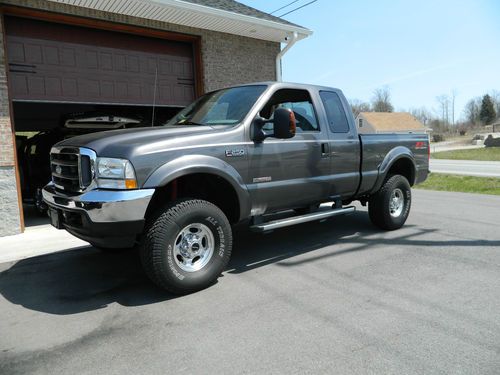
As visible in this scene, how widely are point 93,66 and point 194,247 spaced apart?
6247mm

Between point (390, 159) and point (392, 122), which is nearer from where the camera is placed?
point (390, 159)

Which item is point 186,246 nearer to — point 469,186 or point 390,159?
point 390,159

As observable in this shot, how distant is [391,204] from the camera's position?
6379mm

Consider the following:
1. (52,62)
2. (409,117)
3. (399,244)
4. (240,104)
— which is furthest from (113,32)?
(409,117)

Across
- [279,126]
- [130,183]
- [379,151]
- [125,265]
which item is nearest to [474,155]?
[379,151]

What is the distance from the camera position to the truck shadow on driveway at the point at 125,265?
4055 mm

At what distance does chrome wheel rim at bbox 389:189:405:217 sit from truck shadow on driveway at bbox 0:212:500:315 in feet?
1.14

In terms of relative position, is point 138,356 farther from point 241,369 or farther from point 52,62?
point 52,62

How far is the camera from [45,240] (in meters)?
6.77

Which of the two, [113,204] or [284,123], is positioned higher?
[284,123]

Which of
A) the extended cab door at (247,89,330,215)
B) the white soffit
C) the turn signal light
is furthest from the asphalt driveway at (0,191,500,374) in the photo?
the white soffit

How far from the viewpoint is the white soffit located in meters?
7.99

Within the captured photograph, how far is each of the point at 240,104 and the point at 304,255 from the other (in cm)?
208

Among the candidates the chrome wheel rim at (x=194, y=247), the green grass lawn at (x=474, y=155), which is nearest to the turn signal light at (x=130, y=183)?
the chrome wheel rim at (x=194, y=247)
